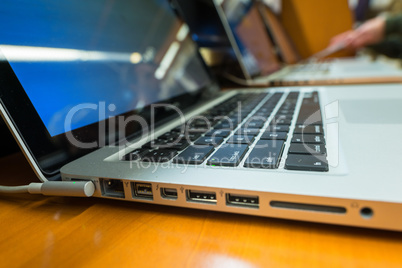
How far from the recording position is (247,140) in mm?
356

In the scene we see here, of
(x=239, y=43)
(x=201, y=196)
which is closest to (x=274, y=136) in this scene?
(x=201, y=196)

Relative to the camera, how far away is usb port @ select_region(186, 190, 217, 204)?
26 centimetres

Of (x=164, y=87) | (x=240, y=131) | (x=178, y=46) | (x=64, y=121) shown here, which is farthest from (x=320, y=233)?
(x=178, y=46)

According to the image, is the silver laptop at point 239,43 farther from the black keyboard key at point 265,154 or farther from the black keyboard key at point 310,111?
the black keyboard key at point 265,154

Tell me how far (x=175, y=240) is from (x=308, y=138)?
20cm

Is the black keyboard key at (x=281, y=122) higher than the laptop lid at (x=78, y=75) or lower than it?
lower

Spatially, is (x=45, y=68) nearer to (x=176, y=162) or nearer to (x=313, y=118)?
(x=176, y=162)

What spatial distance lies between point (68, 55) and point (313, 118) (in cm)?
39

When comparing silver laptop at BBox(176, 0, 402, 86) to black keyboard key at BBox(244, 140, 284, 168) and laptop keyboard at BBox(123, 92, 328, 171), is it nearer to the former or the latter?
laptop keyboard at BBox(123, 92, 328, 171)

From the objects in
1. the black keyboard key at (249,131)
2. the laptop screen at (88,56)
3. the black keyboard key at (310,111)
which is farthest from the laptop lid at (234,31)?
the black keyboard key at (249,131)

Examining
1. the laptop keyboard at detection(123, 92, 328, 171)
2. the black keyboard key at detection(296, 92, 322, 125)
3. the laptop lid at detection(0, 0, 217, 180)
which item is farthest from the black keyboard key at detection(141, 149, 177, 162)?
the black keyboard key at detection(296, 92, 322, 125)

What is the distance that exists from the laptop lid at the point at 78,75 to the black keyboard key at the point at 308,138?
25cm

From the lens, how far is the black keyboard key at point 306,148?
30 centimetres

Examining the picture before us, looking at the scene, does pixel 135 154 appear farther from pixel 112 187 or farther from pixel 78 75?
pixel 78 75
